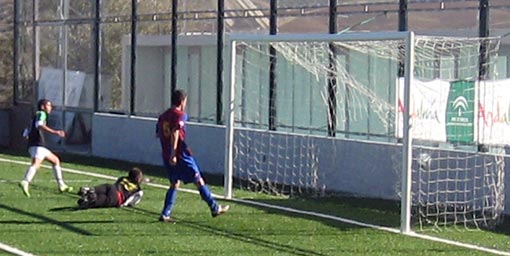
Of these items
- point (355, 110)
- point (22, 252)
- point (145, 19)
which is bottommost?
point (22, 252)

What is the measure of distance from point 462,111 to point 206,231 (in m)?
4.51

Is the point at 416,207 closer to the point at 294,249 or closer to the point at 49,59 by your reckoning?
the point at 294,249

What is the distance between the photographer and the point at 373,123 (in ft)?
73.1

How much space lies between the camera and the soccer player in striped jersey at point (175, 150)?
16188 millimetres

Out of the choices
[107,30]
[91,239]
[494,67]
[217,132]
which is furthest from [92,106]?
[91,239]

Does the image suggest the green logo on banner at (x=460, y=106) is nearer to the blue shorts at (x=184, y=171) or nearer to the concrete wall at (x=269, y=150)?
the concrete wall at (x=269, y=150)

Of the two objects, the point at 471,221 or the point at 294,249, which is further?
the point at 471,221

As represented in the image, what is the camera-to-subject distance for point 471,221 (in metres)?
17.4

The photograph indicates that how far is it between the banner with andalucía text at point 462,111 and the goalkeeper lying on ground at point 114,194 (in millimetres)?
4119

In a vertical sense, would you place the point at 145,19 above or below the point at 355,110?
above

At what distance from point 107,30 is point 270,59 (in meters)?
8.10

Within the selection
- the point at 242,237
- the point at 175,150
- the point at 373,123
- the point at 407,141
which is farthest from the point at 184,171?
the point at 373,123

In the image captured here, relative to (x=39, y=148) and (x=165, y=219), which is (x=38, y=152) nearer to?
(x=39, y=148)

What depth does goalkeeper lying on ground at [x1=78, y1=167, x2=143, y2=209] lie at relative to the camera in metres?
17.9
